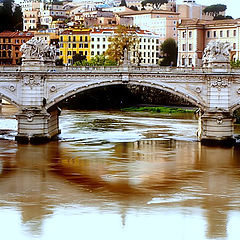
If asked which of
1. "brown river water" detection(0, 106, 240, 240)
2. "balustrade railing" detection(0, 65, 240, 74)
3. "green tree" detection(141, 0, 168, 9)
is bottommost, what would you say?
"brown river water" detection(0, 106, 240, 240)

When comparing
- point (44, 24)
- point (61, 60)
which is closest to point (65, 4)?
point (44, 24)

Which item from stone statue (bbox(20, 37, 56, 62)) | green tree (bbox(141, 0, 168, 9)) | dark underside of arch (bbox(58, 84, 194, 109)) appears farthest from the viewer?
green tree (bbox(141, 0, 168, 9))

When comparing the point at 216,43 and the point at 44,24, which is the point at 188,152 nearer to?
the point at 216,43

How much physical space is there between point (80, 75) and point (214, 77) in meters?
6.86

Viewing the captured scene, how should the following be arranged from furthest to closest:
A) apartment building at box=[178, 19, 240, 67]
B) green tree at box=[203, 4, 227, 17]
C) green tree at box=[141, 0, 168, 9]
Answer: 1. green tree at box=[141, 0, 168, 9]
2. green tree at box=[203, 4, 227, 17]
3. apartment building at box=[178, 19, 240, 67]

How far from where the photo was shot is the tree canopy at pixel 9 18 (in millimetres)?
99688

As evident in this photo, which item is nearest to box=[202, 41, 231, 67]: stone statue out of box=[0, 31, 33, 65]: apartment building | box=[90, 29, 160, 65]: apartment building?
box=[90, 29, 160, 65]: apartment building

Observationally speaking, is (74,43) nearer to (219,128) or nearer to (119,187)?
(219,128)

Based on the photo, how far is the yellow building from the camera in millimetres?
84250

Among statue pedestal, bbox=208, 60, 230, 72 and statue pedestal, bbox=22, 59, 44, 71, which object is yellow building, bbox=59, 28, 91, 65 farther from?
statue pedestal, bbox=208, 60, 230, 72

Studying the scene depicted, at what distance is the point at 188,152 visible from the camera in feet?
120

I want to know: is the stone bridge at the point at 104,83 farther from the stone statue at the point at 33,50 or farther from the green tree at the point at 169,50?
the green tree at the point at 169,50

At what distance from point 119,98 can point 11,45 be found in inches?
1037

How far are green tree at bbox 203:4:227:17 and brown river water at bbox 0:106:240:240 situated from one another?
75234 mm
